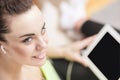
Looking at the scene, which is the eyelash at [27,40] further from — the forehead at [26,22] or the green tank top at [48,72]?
the green tank top at [48,72]

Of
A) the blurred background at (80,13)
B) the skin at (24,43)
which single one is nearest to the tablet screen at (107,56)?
the skin at (24,43)

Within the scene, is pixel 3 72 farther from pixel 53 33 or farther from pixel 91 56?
pixel 53 33

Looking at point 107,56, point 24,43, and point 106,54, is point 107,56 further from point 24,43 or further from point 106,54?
point 24,43

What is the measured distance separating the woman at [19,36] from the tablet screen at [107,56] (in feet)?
0.82

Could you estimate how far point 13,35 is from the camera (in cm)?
66

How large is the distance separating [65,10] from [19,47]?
79 centimetres

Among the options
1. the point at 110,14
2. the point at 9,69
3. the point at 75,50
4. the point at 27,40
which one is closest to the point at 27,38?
the point at 27,40

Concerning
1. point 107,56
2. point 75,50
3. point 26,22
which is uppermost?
point 26,22

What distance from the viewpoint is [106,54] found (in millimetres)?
908

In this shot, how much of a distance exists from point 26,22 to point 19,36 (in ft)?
0.13

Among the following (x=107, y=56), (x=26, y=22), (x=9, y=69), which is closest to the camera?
(x=26, y=22)

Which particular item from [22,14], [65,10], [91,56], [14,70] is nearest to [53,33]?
[65,10]

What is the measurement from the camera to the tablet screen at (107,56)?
2.87 ft

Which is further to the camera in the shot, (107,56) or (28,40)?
(107,56)
